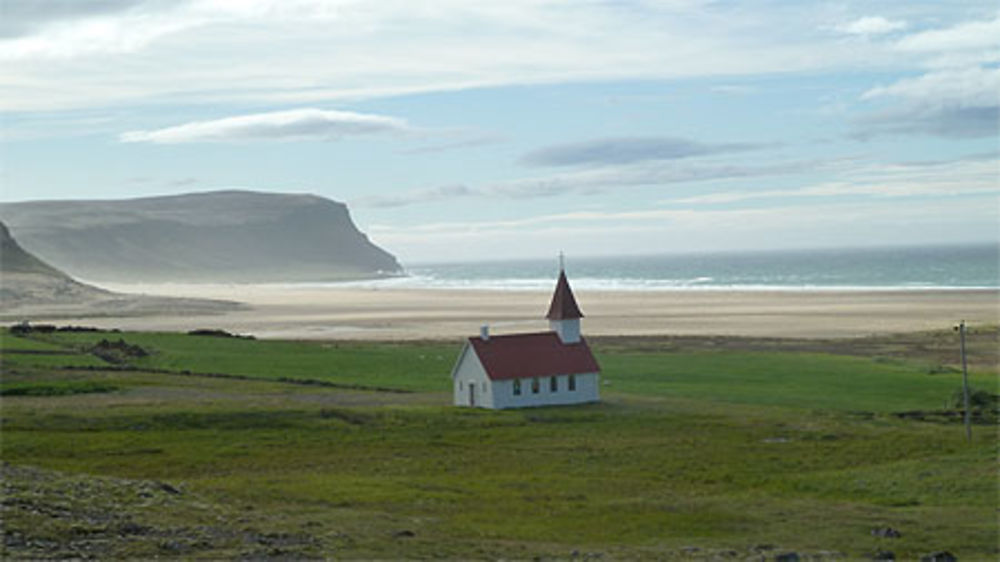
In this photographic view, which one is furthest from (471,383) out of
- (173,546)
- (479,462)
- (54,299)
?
(54,299)

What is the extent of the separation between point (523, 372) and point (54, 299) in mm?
122758

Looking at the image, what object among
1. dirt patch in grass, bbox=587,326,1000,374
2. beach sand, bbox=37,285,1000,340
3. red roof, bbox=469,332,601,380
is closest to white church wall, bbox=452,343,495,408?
red roof, bbox=469,332,601,380

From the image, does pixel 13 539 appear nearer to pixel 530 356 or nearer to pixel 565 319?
pixel 530 356

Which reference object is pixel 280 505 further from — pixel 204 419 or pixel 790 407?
pixel 790 407

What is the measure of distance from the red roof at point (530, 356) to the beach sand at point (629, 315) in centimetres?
4636

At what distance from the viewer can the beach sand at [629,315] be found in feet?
374

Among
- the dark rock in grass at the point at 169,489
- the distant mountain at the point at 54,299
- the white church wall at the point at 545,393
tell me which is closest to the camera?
the dark rock in grass at the point at 169,489

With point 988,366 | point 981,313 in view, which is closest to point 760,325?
point 981,313

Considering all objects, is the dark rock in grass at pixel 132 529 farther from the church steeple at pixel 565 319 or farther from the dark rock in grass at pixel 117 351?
the dark rock in grass at pixel 117 351

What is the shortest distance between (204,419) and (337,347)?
40.4 metres

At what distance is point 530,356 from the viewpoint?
61.8 meters

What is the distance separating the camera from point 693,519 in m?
33.4

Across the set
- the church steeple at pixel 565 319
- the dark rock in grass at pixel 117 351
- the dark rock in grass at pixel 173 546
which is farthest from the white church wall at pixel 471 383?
the dark rock in grass at pixel 173 546

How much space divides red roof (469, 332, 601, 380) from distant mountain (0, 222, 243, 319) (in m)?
92.9
